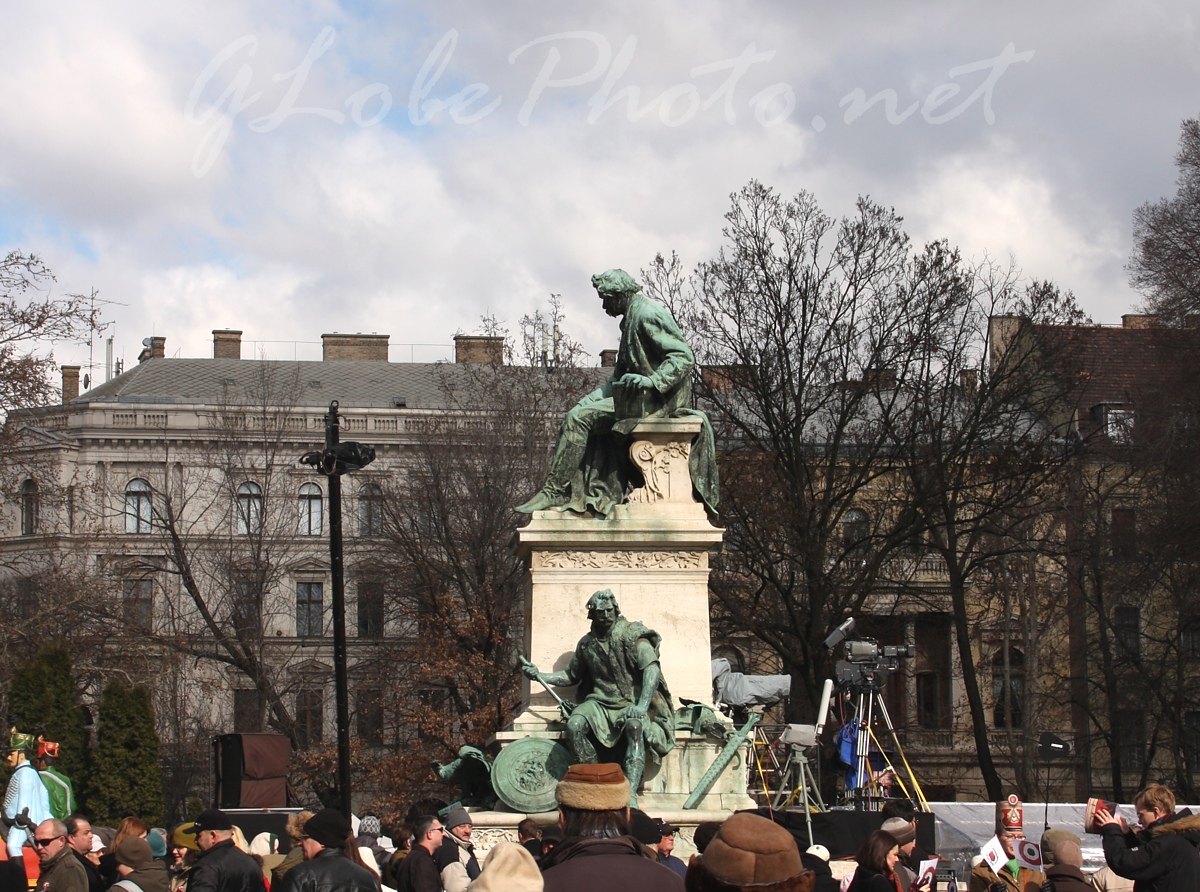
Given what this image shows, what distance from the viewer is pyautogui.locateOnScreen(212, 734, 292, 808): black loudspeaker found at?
17266 millimetres

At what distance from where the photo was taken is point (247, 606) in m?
42.5

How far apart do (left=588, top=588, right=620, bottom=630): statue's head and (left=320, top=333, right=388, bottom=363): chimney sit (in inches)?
Result: 2151

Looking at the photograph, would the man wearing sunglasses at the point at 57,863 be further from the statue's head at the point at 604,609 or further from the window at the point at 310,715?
the window at the point at 310,715

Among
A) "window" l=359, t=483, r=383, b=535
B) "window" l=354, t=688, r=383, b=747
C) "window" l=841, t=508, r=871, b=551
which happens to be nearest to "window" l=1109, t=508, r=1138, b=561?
"window" l=841, t=508, r=871, b=551

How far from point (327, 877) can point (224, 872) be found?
858 millimetres

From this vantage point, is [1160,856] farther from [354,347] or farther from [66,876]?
[354,347]

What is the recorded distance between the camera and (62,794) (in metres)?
14.0

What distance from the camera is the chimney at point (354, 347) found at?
217 ft

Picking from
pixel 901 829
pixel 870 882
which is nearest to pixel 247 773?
pixel 901 829

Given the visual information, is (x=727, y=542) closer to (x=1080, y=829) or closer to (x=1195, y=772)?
(x=1080, y=829)

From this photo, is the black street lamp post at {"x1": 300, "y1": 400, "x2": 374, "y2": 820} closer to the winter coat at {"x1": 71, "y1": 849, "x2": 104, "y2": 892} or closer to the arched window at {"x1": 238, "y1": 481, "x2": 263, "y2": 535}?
the winter coat at {"x1": 71, "y1": 849, "x2": 104, "y2": 892}

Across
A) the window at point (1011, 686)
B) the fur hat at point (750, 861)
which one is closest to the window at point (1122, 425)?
the window at point (1011, 686)

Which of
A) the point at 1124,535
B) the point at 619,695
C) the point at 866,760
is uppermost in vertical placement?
the point at 1124,535

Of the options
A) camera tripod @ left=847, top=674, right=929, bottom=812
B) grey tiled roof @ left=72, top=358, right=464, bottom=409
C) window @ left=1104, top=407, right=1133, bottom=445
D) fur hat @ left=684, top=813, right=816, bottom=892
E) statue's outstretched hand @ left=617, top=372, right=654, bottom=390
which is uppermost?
grey tiled roof @ left=72, top=358, right=464, bottom=409
